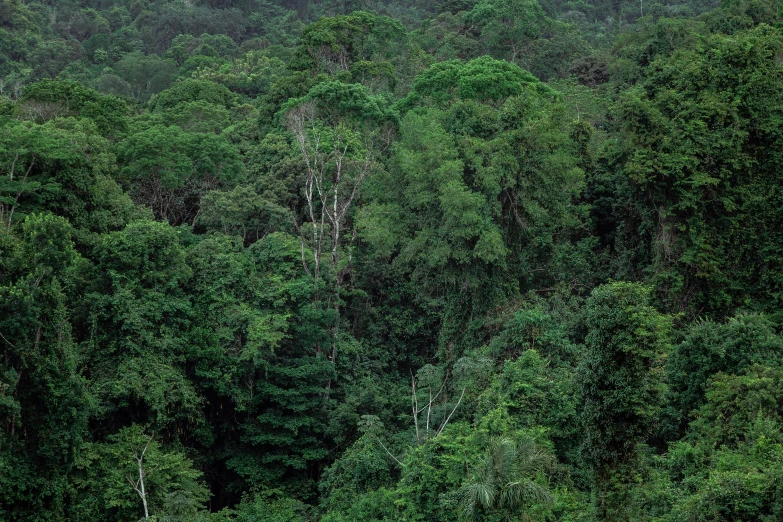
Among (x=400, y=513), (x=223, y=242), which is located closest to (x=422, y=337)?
(x=223, y=242)

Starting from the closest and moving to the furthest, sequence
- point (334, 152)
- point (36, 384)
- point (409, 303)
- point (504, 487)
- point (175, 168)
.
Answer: point (504, 487) < point (36, 384) < point (334, 152) < point (409, 303) < point (175, 168)

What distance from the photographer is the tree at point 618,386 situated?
13039 mm

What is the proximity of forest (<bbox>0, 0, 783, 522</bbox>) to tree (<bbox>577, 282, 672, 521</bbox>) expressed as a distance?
39 millimetres

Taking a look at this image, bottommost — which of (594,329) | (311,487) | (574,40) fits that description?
(311,487)

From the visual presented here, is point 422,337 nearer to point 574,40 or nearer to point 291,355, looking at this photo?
point 291,355

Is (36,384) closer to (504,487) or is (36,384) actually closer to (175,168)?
(504,487)

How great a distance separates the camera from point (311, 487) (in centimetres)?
2117

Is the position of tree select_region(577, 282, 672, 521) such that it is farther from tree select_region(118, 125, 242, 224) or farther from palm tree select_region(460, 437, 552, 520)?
tree select_region(118, 125, 242, 224)

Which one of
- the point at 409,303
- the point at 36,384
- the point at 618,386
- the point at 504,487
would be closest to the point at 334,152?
the point at 409,303

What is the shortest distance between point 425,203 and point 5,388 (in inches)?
402

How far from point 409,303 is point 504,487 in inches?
488

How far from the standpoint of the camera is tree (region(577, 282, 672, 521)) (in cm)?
1304

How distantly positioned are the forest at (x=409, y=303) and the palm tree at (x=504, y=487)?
0.18ft

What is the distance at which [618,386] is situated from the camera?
Result: 13.2m
